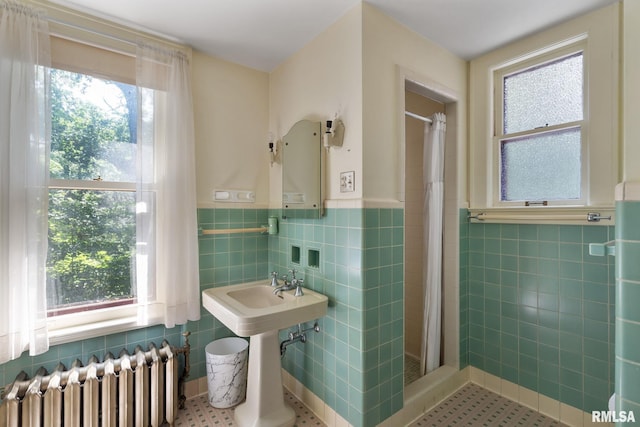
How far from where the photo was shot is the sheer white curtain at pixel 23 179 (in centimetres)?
146

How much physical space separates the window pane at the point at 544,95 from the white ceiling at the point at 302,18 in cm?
28

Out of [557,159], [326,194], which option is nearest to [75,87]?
[326,194]

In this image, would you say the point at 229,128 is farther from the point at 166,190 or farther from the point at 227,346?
the point at 227,346

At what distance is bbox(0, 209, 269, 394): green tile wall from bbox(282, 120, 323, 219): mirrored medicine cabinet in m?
0.44

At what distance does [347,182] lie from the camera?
5.64 ft

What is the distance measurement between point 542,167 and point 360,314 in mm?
1616

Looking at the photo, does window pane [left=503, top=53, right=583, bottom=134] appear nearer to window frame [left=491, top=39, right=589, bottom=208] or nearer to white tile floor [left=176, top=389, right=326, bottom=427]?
window frame [left=491, top=39, right=589, bottom=208]

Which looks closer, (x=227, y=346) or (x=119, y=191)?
(x=119, y=191)

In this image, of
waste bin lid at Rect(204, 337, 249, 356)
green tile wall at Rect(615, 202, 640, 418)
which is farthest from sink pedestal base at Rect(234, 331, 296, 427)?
green tile wall at Rect(615, 202, 640, 418)

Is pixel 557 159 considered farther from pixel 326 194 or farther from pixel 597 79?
pixel 326 194

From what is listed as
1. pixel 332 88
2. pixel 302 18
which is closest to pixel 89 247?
pixel 332 88

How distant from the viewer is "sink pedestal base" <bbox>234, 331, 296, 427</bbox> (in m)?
1.77

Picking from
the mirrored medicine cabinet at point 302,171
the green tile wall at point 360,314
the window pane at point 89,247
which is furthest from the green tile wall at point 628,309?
the window pane at point 89,247

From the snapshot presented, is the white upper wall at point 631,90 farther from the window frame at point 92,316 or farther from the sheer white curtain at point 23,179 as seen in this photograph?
the sheer white curtain at point 23,179
